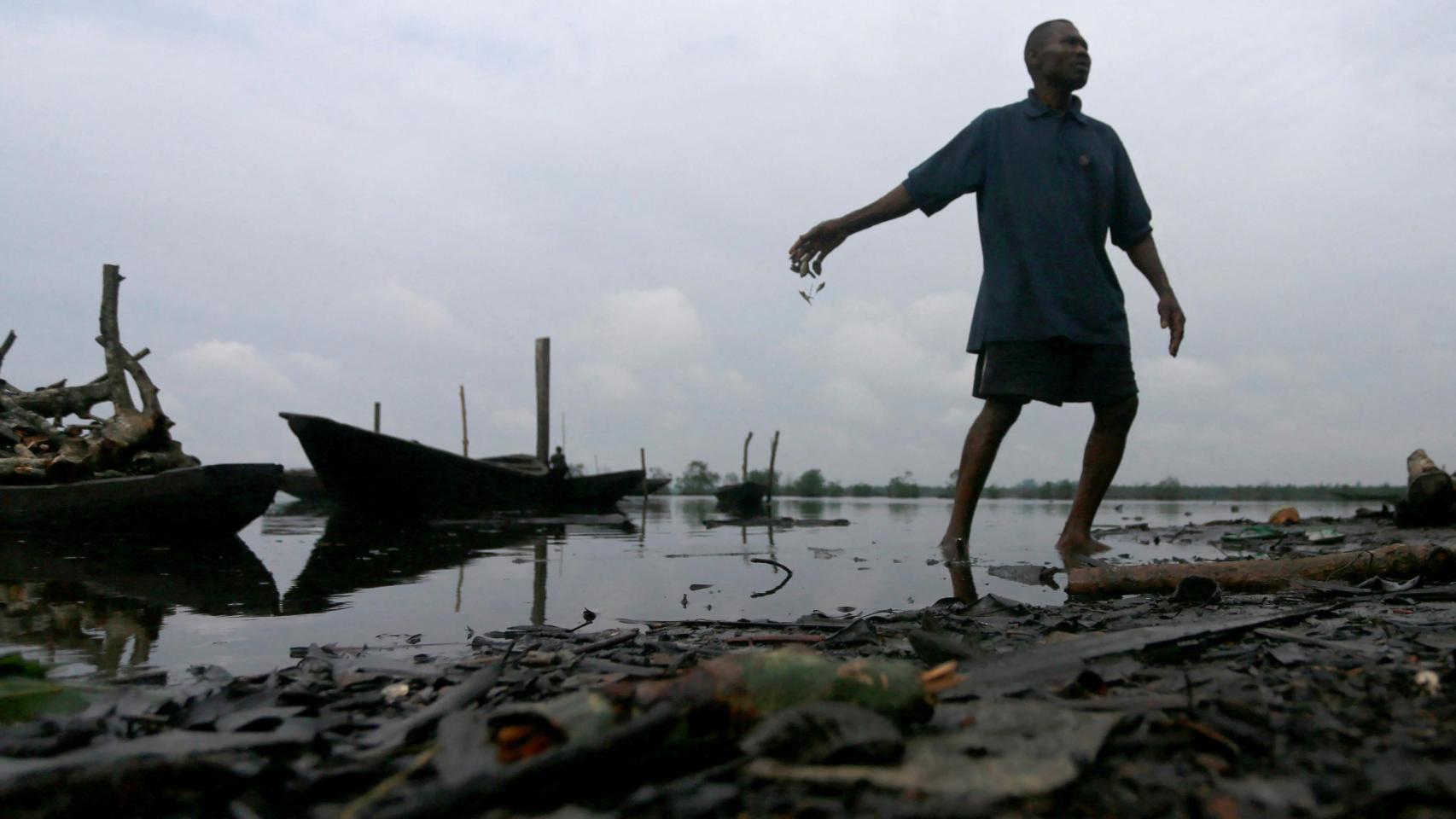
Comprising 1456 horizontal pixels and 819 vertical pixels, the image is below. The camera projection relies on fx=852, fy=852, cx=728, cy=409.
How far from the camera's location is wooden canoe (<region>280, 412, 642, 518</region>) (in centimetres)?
984

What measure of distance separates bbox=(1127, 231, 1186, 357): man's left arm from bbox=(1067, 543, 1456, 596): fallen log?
1885 mm

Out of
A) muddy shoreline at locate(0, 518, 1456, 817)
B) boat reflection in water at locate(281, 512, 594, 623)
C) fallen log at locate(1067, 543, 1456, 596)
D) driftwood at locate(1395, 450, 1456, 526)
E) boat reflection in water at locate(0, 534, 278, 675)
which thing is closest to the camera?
muddy shoreline at locate(0, 518, 1456, 817)

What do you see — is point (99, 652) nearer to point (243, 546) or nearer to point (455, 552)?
point (455, 552)

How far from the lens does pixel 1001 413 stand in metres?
4.30

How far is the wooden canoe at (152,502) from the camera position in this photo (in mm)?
6402

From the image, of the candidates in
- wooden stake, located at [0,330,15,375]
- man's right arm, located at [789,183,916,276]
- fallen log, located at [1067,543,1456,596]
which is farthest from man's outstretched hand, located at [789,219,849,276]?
wooden stake, located at [0,330,15,375]

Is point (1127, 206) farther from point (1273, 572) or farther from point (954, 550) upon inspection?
point (1273, 572)

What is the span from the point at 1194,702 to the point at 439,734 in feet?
3.40

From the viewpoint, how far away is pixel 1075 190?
4.43 m

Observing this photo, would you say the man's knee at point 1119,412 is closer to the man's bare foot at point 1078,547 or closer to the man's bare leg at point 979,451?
the man's bare leg at point 979,451

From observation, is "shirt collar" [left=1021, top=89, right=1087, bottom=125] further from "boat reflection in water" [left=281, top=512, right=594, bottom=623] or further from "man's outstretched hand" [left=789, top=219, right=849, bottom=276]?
"boat reflection in water" [left=281, top=512, right=594, bottom=623]

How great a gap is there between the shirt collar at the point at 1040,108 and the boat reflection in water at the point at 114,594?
4.19m

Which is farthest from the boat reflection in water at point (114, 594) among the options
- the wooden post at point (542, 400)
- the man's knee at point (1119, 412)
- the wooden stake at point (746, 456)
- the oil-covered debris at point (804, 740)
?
the wooden stake at point (746, 456)

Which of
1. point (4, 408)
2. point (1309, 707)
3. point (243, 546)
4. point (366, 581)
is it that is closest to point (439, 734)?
point (1309, 707)
